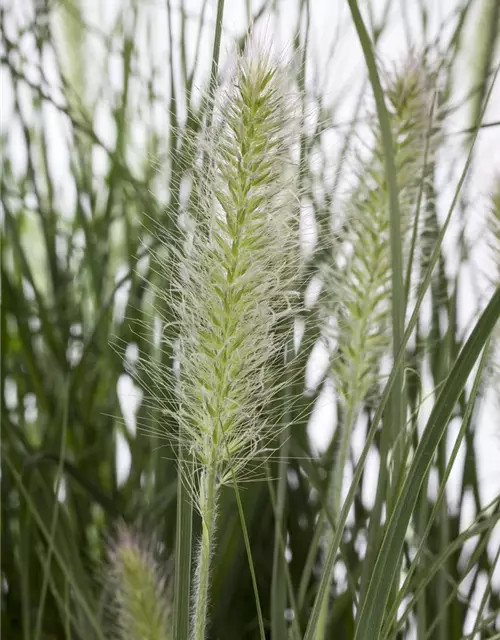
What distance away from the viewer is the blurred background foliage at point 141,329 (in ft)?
1.47

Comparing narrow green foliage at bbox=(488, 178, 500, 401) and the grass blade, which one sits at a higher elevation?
narrow green foliage at bbox=(488, 178, 500, 401)

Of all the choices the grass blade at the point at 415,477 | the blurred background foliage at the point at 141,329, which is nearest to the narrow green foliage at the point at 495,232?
the blurred background foliage at the point at 141,329

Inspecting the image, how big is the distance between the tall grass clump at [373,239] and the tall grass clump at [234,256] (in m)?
0.09

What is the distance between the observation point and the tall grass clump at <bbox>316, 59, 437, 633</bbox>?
14.9 inches

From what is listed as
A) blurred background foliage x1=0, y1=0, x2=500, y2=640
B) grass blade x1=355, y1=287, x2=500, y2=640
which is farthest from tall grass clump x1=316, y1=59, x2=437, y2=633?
grass blade x1=355, y1=287, x2=500, y2=640

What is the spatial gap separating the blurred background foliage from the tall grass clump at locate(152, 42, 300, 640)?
5cm

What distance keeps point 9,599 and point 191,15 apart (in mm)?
441

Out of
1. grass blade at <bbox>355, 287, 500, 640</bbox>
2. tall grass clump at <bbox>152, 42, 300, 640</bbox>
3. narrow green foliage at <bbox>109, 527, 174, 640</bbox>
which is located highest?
tall grass clump at <bbox>152, 42, 300, 640</bbox>

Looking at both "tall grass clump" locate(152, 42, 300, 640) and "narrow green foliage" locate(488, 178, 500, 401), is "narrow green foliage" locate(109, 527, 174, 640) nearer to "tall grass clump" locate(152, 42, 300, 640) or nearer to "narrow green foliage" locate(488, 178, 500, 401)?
"tall grass clump" locate(152, 42, 300, 640)

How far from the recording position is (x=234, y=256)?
30cm

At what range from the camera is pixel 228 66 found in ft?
1.00

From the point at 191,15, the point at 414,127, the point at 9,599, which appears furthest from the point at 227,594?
the point at 191,15

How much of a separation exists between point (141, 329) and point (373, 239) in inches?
9.9

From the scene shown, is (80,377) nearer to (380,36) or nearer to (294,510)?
(294,510)
